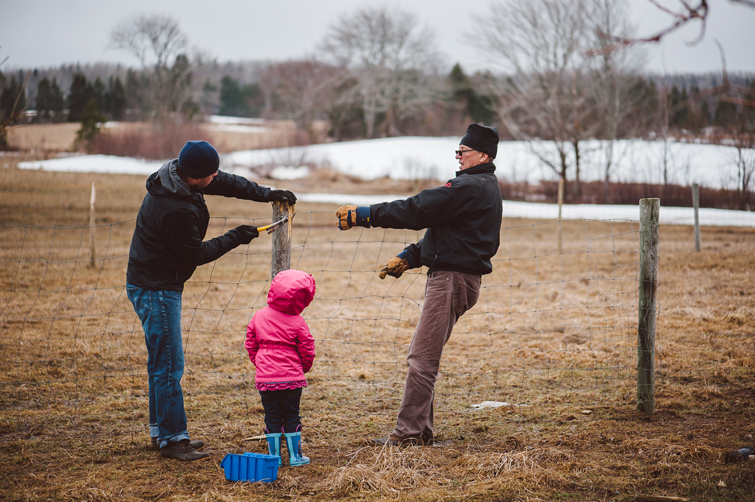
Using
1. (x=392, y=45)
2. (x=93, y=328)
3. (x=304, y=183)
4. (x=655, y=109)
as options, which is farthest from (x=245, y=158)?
(x=93, y=328)

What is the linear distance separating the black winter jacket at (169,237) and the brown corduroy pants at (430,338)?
4.25ft

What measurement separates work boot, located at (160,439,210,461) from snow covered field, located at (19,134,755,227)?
1801 cm

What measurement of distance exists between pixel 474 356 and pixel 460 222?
283 centimetres

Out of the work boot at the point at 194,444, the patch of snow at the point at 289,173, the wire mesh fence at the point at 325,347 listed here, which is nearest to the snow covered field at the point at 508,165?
the patch of snow at the point at 289,173

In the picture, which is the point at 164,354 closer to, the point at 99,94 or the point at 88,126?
the point at 88,126

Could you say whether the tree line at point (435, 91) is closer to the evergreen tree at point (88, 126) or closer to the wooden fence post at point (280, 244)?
the evergreen tree at point (88, 126)

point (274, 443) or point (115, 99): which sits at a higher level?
point (115, 99)

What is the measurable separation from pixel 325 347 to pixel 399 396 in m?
1.67

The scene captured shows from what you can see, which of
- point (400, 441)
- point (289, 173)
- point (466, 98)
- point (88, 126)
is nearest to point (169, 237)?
point (400, 441)

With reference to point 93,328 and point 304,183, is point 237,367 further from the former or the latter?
point 304,183

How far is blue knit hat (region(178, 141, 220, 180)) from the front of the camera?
10.4ft

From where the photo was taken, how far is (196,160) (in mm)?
3184

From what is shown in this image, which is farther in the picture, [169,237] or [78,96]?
[78,96]

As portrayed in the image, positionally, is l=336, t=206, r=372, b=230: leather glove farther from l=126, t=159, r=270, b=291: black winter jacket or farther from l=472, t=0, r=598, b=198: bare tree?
l=472, t=0, r=598, b=198: bare tree
